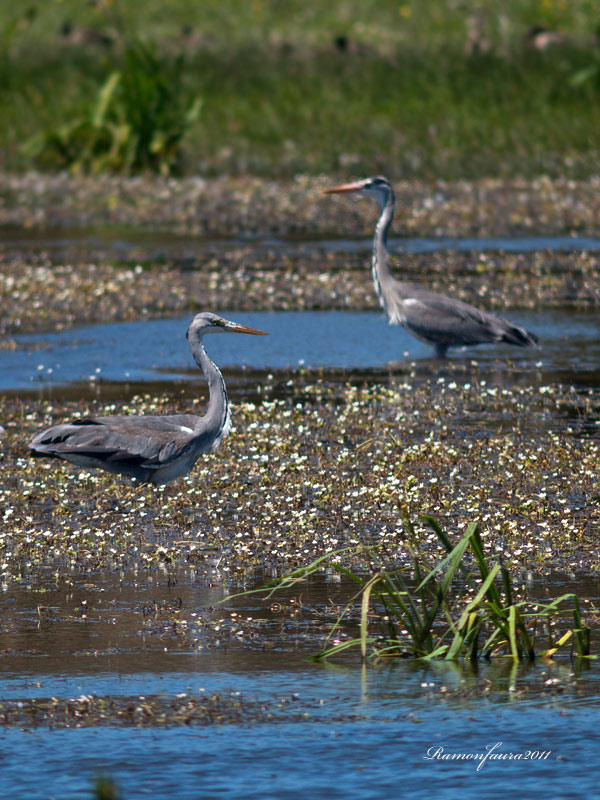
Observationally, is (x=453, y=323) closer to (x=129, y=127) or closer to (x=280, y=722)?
(x=280, y=722)

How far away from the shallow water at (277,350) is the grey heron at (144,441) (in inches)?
155

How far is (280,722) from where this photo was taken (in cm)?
671

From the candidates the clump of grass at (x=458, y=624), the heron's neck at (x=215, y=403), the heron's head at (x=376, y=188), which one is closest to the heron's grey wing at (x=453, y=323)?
the heron's head at (x=376, y=188)

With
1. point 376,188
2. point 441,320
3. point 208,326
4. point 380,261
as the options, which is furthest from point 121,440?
point 376,188

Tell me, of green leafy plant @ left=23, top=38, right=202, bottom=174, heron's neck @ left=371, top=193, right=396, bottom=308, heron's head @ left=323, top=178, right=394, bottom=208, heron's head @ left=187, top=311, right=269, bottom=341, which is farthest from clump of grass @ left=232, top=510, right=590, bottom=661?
green leafy plant @ left=23, top=38, right=202, bottom=174

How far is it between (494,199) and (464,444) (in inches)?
616

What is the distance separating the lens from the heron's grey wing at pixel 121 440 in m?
10.6

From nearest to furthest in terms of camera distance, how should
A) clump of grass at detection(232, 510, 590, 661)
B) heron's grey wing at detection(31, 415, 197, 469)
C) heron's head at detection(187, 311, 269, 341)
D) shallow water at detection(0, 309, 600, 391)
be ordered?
clump of grass at detection(232, 510, 590, 661), heron's grey wing at detection(31, 415, 197, 469), heron's head at detection(187, 311, 269, 341), shallow water at detection(0, 309, 600, 391)

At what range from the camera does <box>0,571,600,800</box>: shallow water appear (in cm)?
615

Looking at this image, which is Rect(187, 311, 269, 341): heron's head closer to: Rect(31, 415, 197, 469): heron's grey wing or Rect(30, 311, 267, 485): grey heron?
Rect(30, 311, 267, 485): grey heron

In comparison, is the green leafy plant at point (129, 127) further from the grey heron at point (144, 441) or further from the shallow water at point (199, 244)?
the grey heron at point (144, 441)

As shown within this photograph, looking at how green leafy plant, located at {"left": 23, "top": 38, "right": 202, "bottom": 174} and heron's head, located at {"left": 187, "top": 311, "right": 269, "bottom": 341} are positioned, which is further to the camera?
green leafy plant, located at {"left": 23, "top": 38, "right": 202, "bottom": 174}

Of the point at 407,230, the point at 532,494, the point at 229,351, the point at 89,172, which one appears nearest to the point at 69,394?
the point at 229,351

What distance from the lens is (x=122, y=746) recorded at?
21.2 ft
